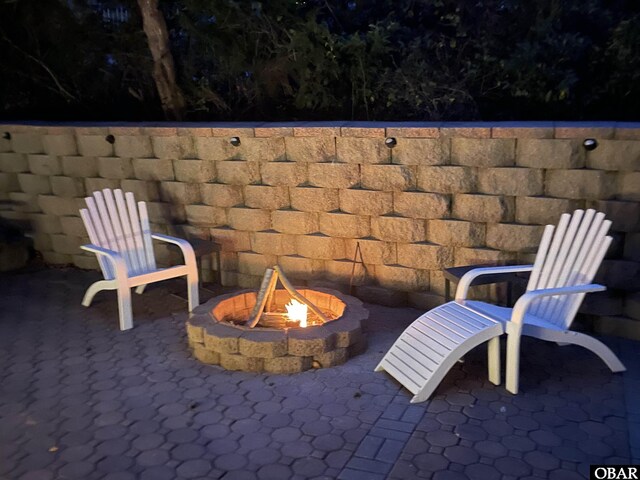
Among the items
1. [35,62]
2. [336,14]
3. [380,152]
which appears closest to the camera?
[380,152]

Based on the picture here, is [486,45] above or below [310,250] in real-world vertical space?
above

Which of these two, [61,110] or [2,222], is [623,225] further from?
[61,110]

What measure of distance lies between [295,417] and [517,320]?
136 cm

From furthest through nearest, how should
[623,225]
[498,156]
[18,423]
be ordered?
[498,156]
[623,225]
[18,423]

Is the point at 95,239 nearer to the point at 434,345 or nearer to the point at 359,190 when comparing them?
the point at 359,190

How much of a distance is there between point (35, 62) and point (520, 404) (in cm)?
687

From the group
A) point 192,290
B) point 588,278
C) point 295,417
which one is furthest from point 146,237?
point 588,278

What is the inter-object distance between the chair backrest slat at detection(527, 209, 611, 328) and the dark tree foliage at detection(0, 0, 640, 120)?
6.83 feet

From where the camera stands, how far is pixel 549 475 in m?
2.88

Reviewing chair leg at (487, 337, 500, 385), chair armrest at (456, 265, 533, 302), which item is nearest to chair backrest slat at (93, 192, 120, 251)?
chair armrest at (456, 265, 533, 302)

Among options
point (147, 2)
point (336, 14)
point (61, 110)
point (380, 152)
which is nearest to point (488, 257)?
point (380, 152)

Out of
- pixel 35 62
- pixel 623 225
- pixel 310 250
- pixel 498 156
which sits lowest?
pixel 310 250

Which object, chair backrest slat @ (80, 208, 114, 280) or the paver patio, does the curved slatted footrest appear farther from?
chair backrest slat @ (80, 208, 114, 280)

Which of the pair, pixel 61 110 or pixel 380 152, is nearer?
pixel 380 152
